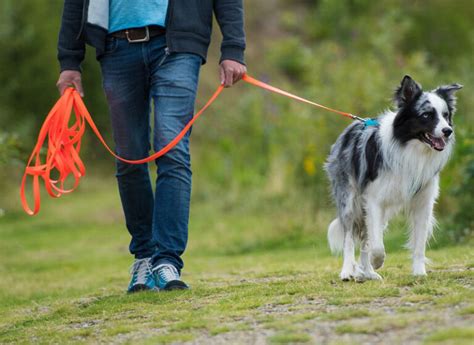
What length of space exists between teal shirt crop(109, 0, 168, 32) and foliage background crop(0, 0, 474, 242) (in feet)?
8.34

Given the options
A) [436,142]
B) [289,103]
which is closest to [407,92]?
[436,142]

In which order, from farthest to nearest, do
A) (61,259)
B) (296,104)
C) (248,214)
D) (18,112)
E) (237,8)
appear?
(18,112)
(296,104)
(248,214)
(61,259)
(237,8)

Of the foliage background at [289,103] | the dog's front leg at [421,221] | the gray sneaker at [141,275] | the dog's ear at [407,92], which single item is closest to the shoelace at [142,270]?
the gray sneaker at [141,275]

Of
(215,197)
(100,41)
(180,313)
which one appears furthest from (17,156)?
(215,197)

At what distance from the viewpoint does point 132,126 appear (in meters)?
6.23

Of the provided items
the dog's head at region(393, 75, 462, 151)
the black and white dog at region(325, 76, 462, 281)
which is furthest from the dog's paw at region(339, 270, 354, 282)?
the dog's head at region(393, 75, 462, 151)

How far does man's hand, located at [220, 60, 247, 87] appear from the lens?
6234mm

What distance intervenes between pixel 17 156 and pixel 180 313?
3841 mm

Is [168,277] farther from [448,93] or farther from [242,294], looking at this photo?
[448,93]

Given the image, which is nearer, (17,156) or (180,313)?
(180,313)

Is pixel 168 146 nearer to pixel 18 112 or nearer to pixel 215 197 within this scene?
pixel 215 197

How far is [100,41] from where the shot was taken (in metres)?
6.14

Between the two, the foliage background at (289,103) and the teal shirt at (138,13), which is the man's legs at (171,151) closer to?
the teal shirt at (138,13)

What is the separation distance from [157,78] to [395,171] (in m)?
1.72
